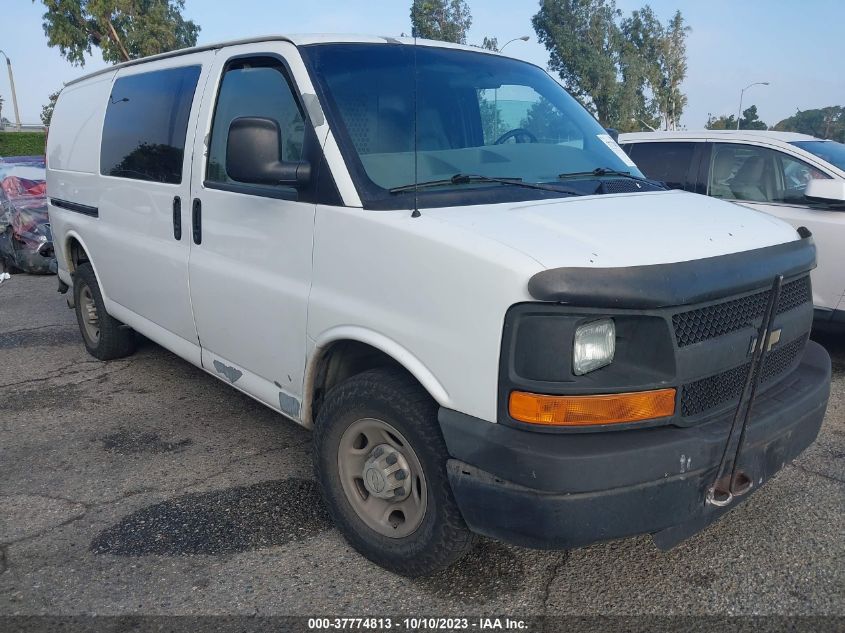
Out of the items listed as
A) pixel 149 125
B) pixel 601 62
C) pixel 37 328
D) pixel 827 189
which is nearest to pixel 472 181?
pixel 149 125

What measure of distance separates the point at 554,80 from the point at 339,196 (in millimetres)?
1871

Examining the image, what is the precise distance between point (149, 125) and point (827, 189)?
4534 millimetres

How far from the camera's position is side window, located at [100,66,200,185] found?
3998 millimetres

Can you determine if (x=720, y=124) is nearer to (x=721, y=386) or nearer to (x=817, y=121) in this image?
(x=817, y=121)

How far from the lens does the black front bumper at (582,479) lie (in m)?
2.25

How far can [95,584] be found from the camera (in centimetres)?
290

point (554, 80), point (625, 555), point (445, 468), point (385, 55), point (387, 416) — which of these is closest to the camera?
point (445, 468)

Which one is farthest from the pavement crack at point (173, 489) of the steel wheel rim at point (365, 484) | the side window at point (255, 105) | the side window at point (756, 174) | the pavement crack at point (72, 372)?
the side window at point (756, 174)

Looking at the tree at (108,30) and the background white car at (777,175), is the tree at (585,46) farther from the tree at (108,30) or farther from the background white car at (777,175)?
the background white car at (777,175)

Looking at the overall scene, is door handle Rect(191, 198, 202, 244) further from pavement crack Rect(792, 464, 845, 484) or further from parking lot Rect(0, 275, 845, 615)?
pavement crack Rect(792, 464, 845, 484)

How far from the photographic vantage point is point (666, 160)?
648 centimetres

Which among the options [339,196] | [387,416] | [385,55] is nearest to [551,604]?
[387,416]

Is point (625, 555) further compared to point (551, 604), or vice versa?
point (625, 555)

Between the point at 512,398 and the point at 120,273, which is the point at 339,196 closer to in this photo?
the point at 512,398
